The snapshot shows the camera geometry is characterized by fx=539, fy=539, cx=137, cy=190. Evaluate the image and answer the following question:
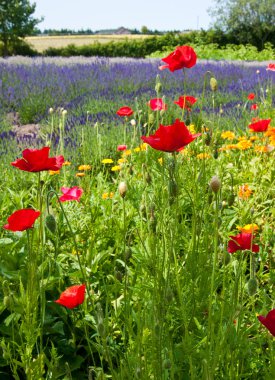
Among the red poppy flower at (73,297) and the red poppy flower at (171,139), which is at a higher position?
the red poppy flower at (171,139)

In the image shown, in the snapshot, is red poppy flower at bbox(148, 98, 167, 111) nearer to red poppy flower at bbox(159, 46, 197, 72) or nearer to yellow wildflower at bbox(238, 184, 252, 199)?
red poppy flower at bbox(159, 46, 197, 72)

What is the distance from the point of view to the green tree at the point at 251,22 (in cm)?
2577

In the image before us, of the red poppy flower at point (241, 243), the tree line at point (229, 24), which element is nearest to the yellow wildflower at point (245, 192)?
the red poppy flower at point (241, 243)

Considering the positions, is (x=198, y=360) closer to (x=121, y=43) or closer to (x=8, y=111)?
(x=8, y=111)

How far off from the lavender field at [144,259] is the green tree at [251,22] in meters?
22.5

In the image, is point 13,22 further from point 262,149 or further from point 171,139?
point 171,139

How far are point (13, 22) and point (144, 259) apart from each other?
86.3 ft

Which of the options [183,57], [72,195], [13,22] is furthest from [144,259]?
[13,22]

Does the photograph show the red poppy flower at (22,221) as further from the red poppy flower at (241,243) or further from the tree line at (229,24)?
the tree line at (229,24)

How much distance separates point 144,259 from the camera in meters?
1.83

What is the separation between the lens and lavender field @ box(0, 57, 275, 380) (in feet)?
4.37

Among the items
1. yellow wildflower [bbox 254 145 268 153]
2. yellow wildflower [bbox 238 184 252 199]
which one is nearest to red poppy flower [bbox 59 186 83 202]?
yellow wildflower [bbox 238 184 252 199]

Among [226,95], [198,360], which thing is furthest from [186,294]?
[226,95]

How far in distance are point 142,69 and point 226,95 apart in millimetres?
2315
